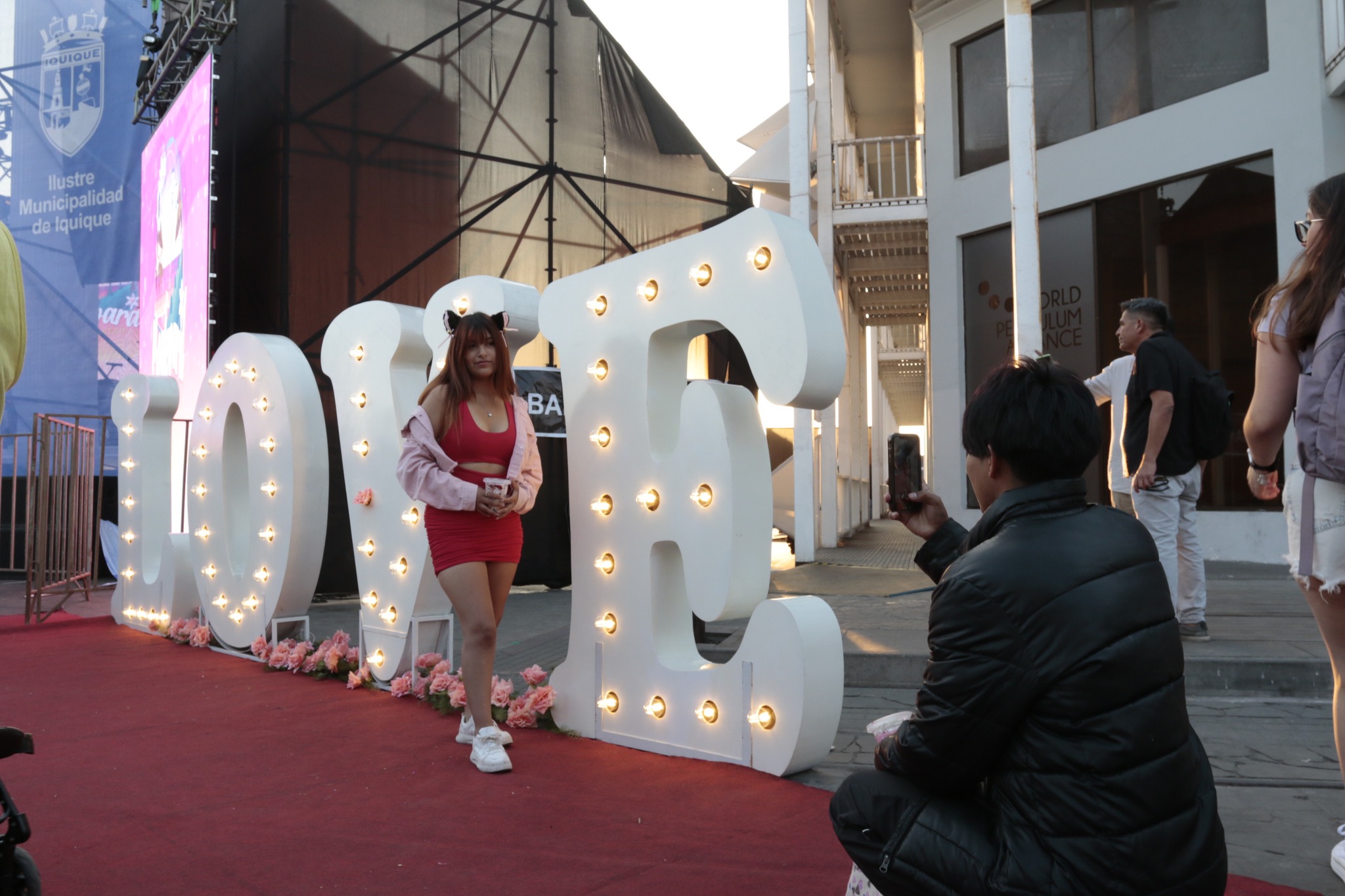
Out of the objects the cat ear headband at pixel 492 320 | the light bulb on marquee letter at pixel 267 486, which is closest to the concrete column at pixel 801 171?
the light bulb on marquee letter at pixel 267 486

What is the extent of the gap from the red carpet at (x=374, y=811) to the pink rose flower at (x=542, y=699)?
14 cm

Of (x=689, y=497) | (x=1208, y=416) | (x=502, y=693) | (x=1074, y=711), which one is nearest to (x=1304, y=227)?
Answer: (x=1074, y=711)

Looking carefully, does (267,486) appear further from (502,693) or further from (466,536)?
(466,536)

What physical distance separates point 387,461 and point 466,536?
1.49m

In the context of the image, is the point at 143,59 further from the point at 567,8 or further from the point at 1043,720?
the point at 1043,720

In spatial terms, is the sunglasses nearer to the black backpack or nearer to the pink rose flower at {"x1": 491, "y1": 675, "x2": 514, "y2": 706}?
the black backpack

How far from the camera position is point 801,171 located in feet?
33.9

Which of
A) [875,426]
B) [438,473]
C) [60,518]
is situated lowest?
[60,518]

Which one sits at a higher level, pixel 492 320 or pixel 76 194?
pixel 76 194

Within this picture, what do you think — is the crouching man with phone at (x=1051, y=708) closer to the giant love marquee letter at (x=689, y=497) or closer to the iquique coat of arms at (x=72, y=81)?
the giant love marquee letter at (x=689, y=497)

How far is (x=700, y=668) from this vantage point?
3.81 meters

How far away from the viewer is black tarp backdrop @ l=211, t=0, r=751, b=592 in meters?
9.27

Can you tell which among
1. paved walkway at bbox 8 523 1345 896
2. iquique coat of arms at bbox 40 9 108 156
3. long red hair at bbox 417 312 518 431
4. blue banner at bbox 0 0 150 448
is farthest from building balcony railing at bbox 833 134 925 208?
iquique coat of arms at bbox 40 9 108 156

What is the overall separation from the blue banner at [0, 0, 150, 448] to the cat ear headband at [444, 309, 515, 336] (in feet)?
35.2
